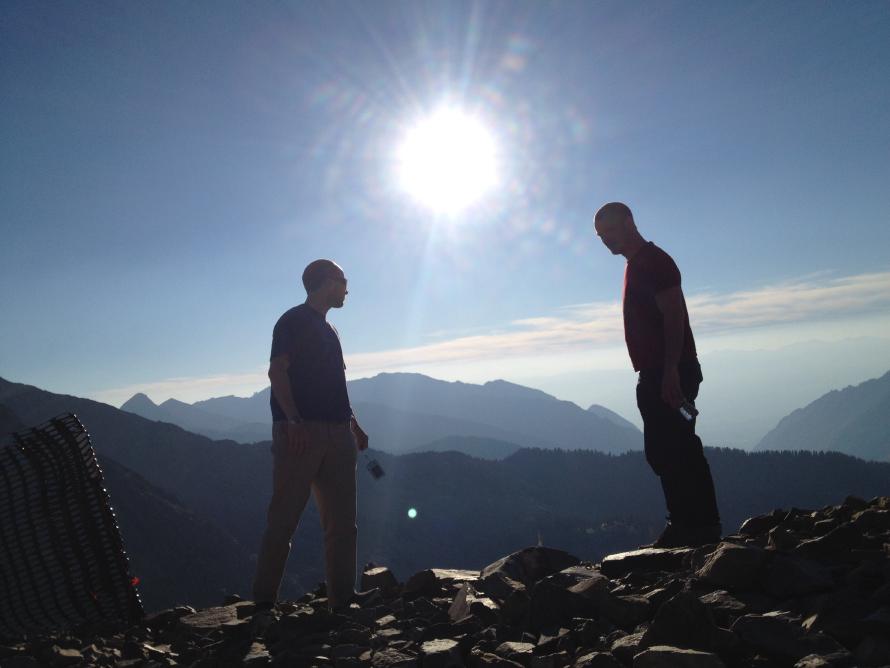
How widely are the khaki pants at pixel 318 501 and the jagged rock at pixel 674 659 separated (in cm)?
360

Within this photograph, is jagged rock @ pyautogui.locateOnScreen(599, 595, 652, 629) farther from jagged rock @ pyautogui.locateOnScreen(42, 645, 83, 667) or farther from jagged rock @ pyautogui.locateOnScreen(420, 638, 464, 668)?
jagged rock @ pyautogui.locateOnScreen(42, 645, 83, 667)

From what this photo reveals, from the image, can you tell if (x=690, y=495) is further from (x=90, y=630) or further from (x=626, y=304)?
(x=90, y=630)

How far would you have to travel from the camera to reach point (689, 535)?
17.8ft

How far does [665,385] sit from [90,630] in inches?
238

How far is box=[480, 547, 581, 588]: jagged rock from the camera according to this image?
211 inches

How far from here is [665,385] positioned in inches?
209

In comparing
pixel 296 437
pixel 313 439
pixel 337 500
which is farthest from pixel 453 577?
pixel 296 437

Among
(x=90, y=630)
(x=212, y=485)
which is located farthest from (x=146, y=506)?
(x=90, y=630)

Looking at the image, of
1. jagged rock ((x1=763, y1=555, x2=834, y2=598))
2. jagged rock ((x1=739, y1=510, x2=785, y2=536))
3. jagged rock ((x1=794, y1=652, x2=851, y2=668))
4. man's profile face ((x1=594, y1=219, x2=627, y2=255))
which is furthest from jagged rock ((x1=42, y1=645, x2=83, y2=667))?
man's profile face ((x1=594, y1=219, x2=627, y2=255))

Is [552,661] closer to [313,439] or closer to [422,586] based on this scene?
[422,586]

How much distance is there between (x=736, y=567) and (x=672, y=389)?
1777 millimetres

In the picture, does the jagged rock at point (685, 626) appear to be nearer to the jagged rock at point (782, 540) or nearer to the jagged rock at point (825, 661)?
the jagged rock at point (825, 661)

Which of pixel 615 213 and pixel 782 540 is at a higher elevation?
pixel 615 213

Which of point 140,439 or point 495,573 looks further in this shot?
point 140,439
